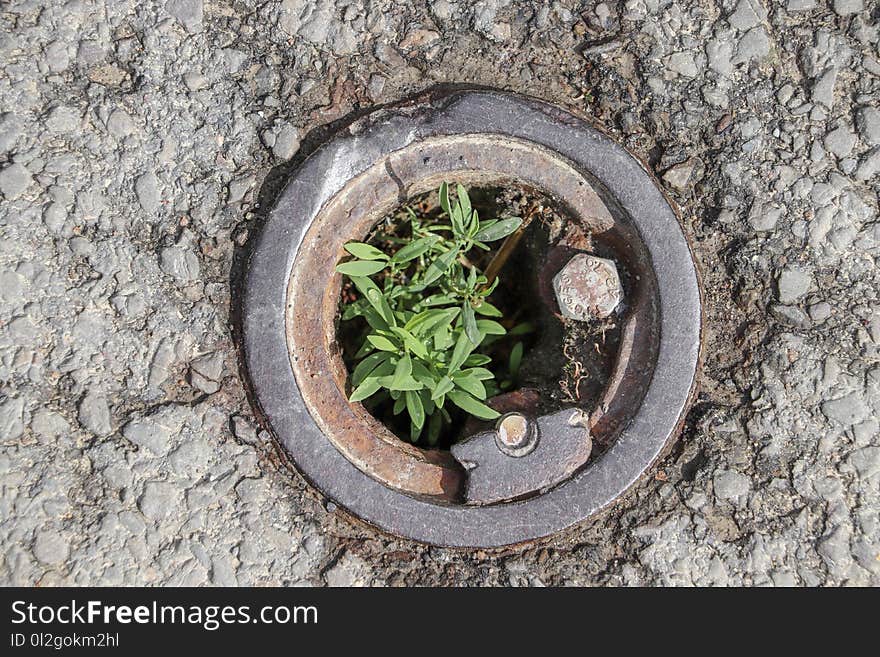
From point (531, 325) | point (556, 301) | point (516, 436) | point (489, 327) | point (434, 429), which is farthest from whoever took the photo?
point (531, 325)

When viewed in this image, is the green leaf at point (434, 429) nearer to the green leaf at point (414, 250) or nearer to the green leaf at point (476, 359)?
the green leaf at point (476, 359)

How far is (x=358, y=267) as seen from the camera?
73.6 inches

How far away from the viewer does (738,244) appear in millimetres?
1938

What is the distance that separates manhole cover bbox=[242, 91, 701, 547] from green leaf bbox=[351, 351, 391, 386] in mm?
72

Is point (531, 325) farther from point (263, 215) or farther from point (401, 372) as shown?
point (263, 215)

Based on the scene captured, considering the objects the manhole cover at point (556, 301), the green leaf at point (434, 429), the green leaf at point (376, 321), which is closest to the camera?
the manhole cover at point (556, 301)

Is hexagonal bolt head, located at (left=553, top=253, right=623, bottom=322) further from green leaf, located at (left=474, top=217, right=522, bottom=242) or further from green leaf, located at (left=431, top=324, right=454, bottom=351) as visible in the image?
green leaf, located at (left=431, top=324, right=454, bottom=351)

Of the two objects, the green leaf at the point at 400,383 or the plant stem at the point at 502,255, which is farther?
the plant stem at the point at 502,255

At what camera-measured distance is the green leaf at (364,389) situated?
6.14ft

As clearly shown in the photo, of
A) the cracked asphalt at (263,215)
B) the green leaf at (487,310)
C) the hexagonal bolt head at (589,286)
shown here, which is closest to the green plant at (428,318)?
the green leaf at (487,310)

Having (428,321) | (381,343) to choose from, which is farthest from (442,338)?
(381,343)

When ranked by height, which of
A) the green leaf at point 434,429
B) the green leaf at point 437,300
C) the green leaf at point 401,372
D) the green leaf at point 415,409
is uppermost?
the green leaf at point 437,300

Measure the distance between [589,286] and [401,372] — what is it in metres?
0.52

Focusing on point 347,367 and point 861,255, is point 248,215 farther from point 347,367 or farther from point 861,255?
point 861,255
